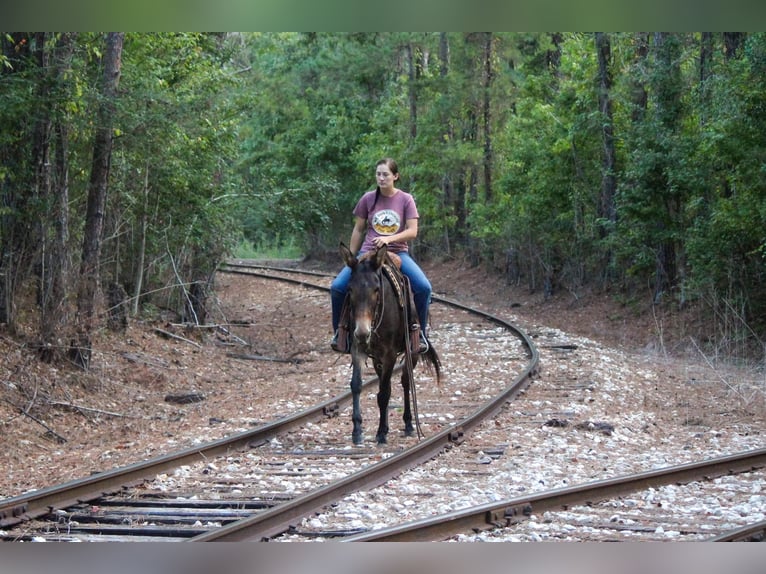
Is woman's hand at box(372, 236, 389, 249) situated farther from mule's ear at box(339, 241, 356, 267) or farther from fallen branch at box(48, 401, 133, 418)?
fallen branch at box(48, 401, 133, 418)

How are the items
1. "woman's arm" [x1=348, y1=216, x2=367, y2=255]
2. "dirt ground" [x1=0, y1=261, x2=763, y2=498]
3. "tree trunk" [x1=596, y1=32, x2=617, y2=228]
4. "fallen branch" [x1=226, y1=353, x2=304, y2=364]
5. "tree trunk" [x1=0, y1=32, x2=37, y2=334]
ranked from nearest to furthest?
"woman's arm" [x1=348, y1=216, x2=367, y2=255] < "dirt ground" [x1=0, y1=261, x2=763, y2=498] < "tree trunk" [x1=0, y1=32, x2=37, y2=334] < "fallen branch" [x1=226, y1=353, x2=304, y2=364] < "tree trunk" [x1=596, y1=32, x2=617, y2=228]

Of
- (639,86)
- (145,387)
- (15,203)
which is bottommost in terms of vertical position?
(145,387)

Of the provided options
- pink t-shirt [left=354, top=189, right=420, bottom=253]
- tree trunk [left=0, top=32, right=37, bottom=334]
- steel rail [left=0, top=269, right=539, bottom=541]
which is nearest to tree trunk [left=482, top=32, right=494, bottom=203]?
tree trunk [left=0, top=32, right=37, bottom=334]

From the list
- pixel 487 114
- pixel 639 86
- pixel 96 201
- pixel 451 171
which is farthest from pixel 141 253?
pixel 487 114

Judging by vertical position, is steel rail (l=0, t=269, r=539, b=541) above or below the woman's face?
below

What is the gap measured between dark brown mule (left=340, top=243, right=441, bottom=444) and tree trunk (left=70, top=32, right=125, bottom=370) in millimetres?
5834

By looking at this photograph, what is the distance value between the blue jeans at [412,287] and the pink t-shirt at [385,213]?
14.3 inches

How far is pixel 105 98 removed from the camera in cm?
1393

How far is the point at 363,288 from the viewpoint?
927cm

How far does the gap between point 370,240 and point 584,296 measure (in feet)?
56.7

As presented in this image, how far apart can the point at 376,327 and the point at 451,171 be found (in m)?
24.7

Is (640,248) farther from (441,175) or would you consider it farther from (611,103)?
(441,175)

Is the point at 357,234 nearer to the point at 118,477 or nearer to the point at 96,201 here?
→ the point at 118,477

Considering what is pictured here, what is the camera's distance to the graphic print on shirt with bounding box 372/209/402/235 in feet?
31.6
